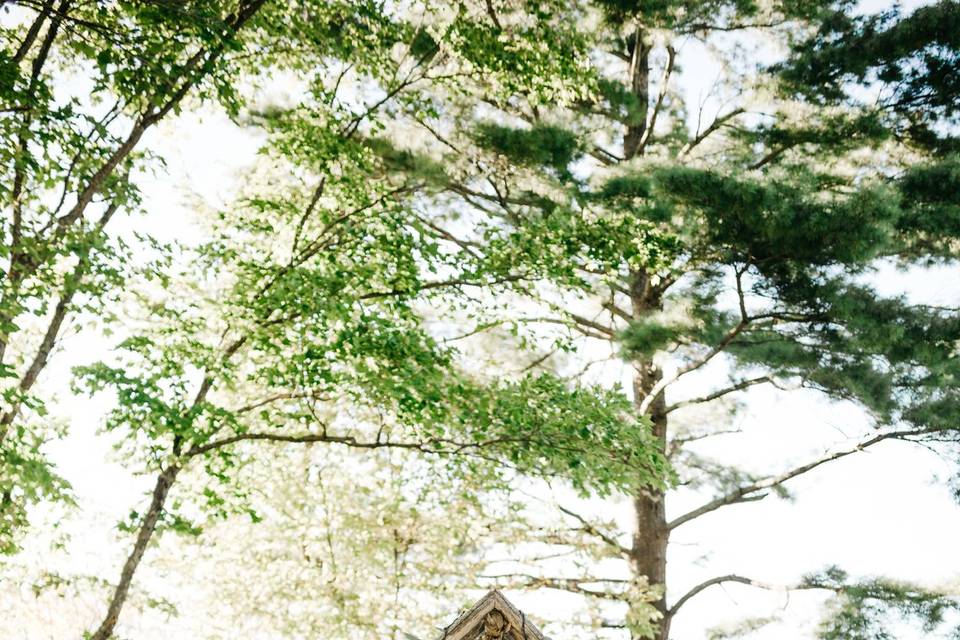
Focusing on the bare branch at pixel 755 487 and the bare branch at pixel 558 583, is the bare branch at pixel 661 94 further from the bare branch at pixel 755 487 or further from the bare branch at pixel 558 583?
the bare branch at pixel 558 583

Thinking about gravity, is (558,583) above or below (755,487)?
below

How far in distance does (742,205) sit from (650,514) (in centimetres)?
447

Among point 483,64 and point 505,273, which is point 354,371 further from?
point 483,64

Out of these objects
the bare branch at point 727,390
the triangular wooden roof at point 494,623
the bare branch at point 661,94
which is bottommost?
the triangular wooden roof at point 494,623

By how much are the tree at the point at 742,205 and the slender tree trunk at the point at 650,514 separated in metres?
0.03

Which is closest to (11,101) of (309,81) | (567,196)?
(309,81)

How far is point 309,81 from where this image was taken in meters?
6.97

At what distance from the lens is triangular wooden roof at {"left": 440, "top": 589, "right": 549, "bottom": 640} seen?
3.29 metres

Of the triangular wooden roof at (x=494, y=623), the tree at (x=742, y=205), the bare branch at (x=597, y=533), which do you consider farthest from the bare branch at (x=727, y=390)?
the triangular wooden roof at (x=494, y=623)

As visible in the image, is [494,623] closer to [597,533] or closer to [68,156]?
[68,156]

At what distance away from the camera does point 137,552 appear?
620cm

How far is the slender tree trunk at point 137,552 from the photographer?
602 centimetres

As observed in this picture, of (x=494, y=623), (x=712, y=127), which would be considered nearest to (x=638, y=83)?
(x=712, y=127)

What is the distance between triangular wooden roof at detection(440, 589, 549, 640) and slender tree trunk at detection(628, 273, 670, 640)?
238 inches
